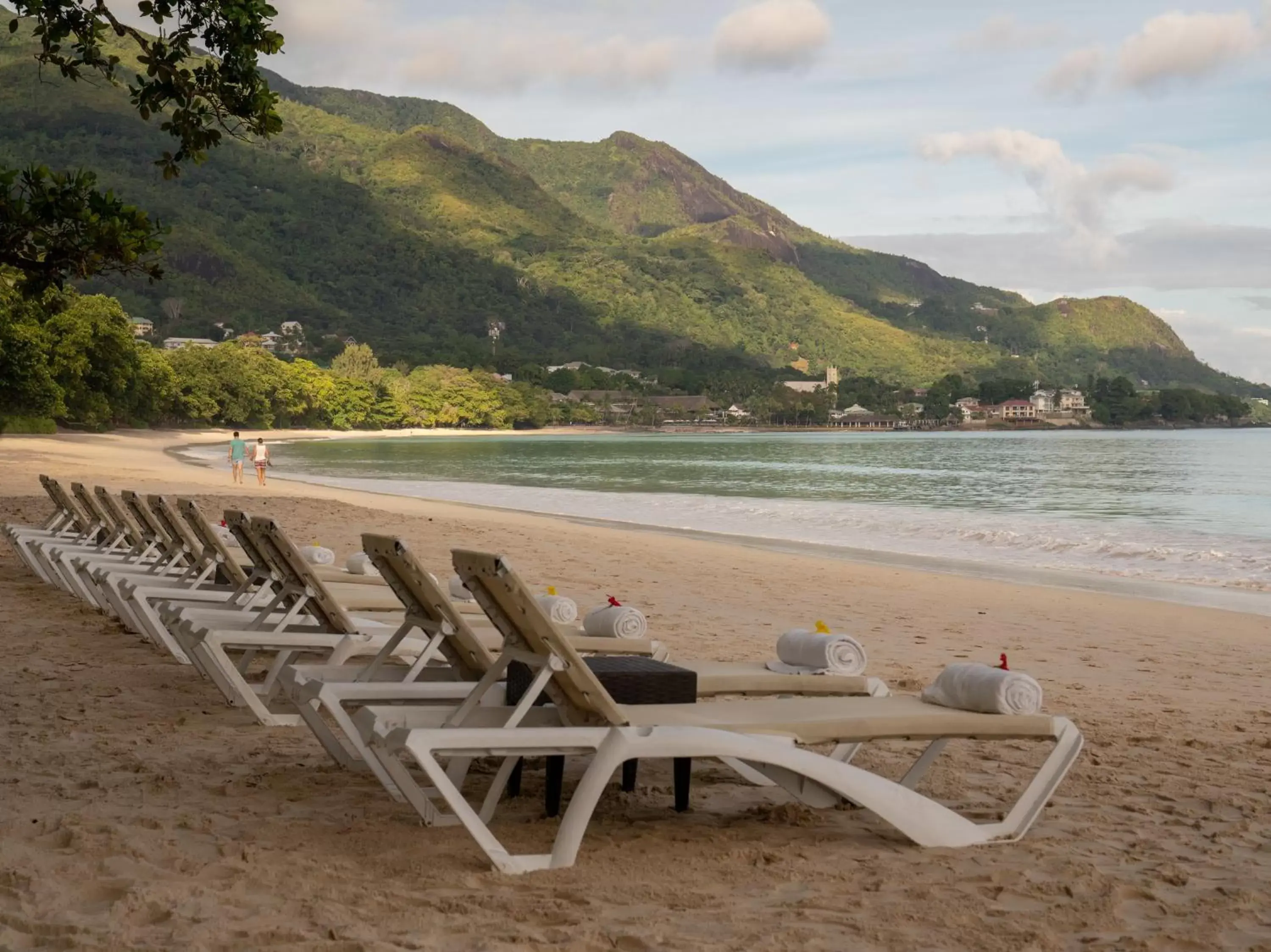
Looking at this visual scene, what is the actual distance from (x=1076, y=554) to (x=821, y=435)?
128608 mm

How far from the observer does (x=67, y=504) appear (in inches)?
396

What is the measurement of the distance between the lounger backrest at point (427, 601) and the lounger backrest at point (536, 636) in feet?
1.67

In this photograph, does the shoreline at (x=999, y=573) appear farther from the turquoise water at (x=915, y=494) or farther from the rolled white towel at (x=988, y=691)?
the rolled white towel at (x=988, y=691)

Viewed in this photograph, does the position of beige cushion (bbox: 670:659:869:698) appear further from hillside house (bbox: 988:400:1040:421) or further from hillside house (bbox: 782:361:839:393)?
hillside house (bbox: 988:400:1040:421)

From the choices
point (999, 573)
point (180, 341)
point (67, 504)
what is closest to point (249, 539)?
point (67, 504)

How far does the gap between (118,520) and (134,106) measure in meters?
4.23

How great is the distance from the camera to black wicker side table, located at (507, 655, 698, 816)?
400cm

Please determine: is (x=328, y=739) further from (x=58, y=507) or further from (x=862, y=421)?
(x=862, y=421)

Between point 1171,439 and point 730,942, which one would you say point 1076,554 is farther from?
Answer: point 1171,439

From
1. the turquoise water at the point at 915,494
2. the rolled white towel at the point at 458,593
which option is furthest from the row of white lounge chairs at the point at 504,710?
the turquoise water at the point at 915,494

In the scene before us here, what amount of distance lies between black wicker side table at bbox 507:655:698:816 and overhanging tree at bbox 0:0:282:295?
1952 mm

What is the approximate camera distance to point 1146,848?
3.75 metres

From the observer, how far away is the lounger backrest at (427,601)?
4.18m

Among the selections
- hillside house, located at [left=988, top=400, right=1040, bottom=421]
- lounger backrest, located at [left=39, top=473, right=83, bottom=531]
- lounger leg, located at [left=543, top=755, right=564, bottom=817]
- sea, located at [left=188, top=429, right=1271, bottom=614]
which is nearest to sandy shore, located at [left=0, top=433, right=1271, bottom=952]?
lounger leg, located at [left=543, top=755, right=564, bottom=817]
